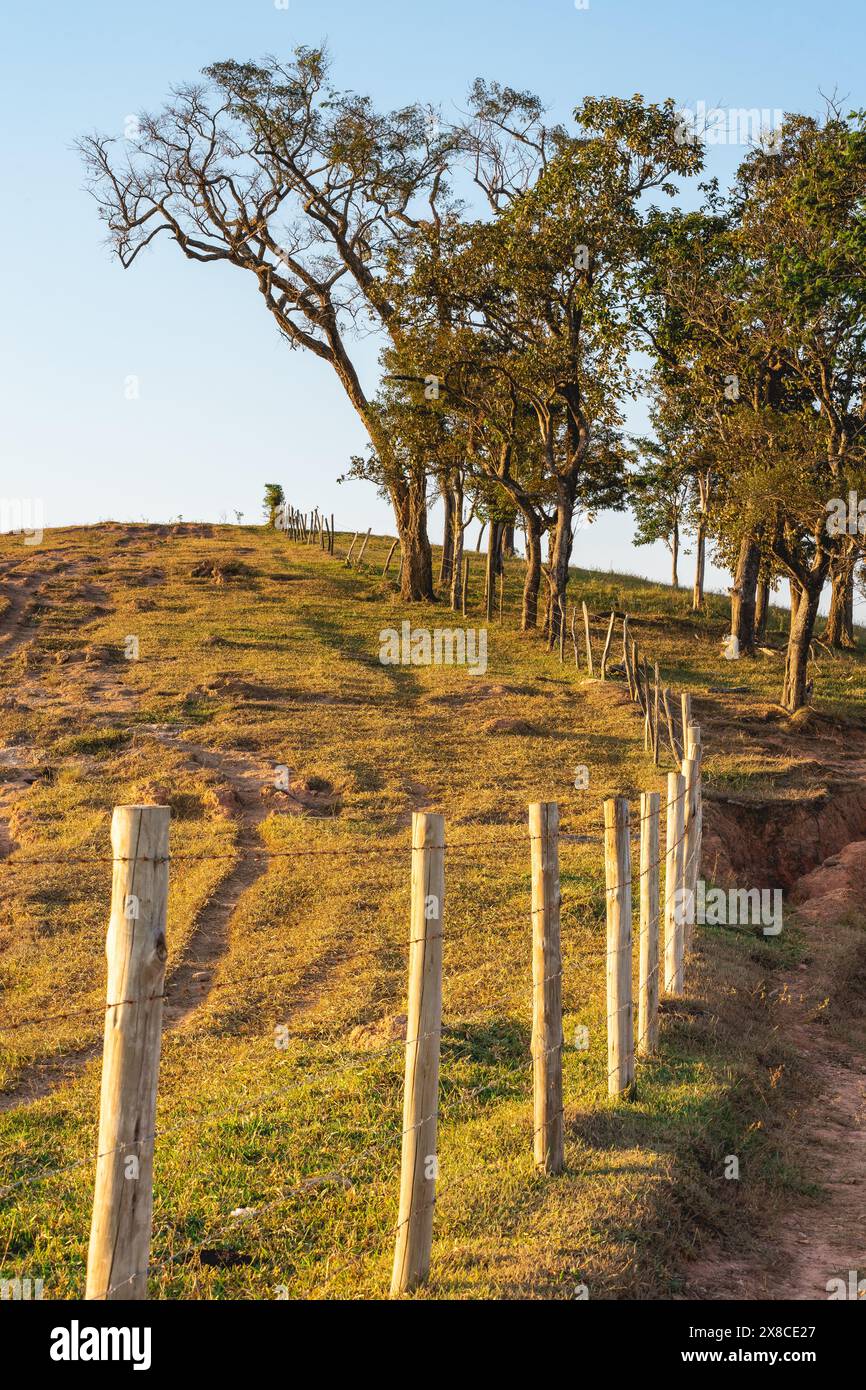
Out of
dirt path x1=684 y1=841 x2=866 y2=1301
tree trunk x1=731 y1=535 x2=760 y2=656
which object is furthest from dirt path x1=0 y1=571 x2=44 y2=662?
dirt path x1=684 y1=841 x2=866 y2=1301

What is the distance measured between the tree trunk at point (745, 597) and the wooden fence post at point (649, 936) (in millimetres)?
24526

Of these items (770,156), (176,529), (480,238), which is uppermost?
(770,156)

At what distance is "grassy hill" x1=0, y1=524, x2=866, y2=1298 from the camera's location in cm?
708

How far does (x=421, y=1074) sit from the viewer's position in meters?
6.11

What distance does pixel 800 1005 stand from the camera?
12.5 meters

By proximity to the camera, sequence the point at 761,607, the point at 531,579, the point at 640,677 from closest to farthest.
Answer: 1. the point at 640,677
2. the point at 531,579
3. the point at 761,607

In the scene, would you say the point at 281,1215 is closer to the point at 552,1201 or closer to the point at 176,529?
the point at 552,1201

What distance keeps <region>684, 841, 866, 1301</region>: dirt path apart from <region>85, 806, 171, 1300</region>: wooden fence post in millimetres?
3734

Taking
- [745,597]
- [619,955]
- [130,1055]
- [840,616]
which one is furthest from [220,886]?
[840,616]

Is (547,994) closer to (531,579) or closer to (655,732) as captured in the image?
(655,732)

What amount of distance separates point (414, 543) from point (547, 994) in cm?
3510

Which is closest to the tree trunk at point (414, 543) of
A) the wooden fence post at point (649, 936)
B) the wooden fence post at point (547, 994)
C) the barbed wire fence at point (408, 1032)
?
the wooden fence post at point (649, 936)

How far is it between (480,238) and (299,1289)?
98.7 ft

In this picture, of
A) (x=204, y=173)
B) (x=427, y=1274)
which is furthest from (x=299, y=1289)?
(x=204, y=173)
